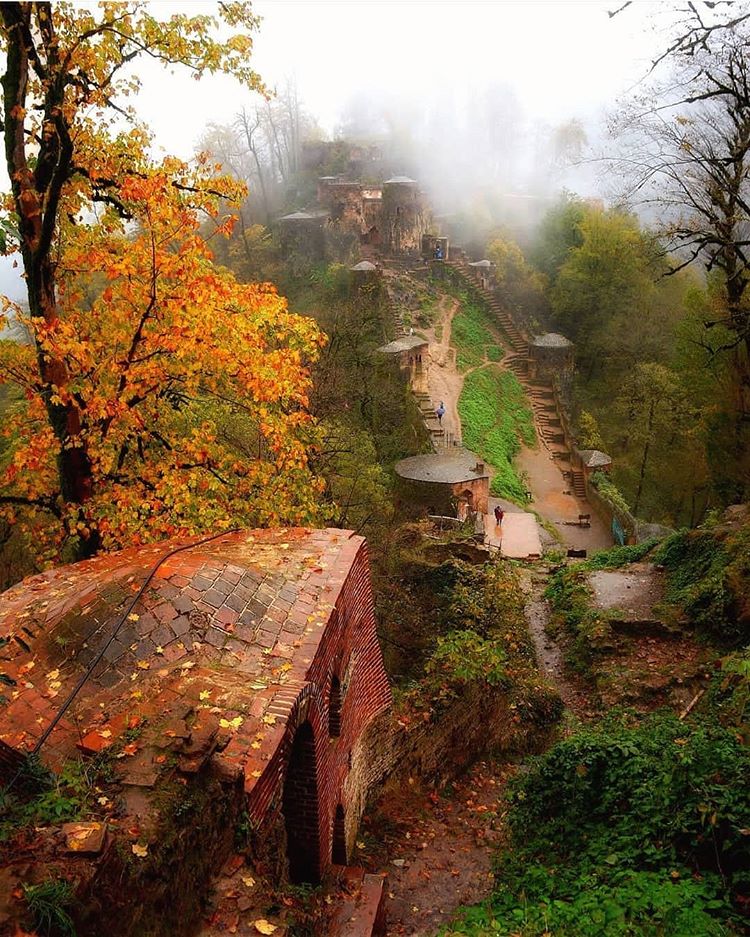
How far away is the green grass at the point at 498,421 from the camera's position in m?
27.6

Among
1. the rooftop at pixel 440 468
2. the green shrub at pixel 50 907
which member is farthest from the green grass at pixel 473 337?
the green shrub at pixel 50 907

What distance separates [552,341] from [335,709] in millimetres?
31881

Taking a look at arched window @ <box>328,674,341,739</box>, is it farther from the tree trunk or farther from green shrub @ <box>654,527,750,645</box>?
the tree trunk

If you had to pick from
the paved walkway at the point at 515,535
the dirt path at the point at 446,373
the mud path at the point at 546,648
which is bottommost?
the mud path at the point at 546,648

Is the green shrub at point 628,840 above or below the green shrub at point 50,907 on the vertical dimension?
below

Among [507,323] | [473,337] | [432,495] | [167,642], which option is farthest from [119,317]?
[507,323]

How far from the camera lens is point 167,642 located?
6.26 m

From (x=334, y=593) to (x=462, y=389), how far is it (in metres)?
26.2

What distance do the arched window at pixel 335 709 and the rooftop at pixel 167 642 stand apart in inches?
39.6

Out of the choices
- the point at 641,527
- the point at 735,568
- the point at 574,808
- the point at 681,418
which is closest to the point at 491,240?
the point at 681,418

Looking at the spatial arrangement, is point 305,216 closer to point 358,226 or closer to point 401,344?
point 358,226

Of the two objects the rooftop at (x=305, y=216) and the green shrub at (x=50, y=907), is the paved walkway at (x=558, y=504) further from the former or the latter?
the rooftop at (x=305, y=216)

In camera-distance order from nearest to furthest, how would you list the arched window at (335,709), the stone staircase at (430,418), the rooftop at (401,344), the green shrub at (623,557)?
the arched window at (335,709)
the green shrub at (623,557)
the stone staircase at (430,418)
the rooftop at (401,344)

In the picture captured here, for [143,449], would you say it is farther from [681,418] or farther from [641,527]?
[681,418]
